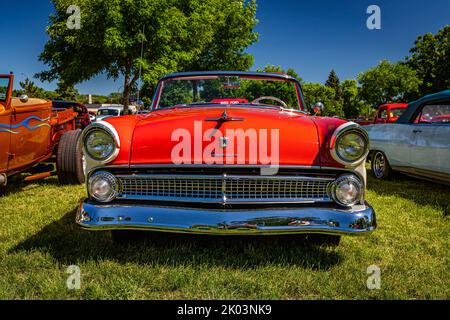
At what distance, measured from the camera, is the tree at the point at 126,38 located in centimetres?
1309

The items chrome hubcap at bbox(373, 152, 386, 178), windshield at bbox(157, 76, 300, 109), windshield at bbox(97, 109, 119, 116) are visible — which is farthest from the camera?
windshield at bbox(97, 109, 119, 116)

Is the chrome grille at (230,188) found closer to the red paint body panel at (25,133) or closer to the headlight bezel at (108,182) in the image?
the headlight bezel at (108,182)

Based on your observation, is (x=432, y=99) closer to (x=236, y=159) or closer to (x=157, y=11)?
(x=236, y=159)

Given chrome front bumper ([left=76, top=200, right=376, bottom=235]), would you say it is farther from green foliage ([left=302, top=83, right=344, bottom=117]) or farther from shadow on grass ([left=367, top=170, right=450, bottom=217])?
green foliage ([left=302, top=83, right=344, bottom=117])

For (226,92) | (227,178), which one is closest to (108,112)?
(226,92)

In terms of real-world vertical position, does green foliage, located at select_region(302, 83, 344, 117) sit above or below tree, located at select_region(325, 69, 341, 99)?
below

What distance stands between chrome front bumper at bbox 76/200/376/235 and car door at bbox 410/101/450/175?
8.91 feet

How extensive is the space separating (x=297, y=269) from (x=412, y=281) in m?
0.65

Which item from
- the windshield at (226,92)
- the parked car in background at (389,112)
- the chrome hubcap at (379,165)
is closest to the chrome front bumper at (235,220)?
the windshield at (226,92)

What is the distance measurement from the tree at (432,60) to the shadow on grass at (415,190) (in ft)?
94.9

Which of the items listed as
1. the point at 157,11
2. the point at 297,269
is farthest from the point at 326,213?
the point at 157,11

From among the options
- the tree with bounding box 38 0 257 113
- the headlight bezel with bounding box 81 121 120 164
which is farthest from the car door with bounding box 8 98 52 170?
the tree with bounding box 38 0 257 113

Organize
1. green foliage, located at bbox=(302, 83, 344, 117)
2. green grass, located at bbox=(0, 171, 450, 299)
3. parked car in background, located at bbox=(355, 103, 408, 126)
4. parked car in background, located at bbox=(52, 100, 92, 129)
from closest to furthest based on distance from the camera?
green grass, located at bbox=(0, 171, 450, 299)
parked car in background, located at bbox=(52, 100, 92, 129)
parked car in background, located at bbox=(355, 103, 408, 126)
green foliage, located at bbox=(302, 83, 344, 117)

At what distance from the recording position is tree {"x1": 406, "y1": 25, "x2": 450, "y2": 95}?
30808 millimetres
